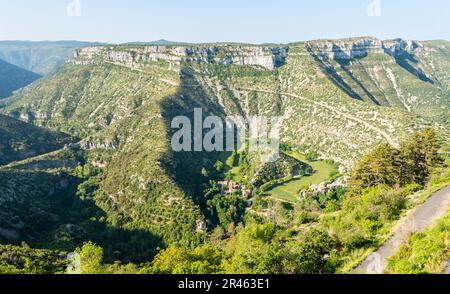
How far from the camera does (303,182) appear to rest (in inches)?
5113

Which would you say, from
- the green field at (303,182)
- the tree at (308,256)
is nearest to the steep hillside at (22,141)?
the green field at (303,182)

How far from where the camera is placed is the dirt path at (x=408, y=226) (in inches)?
973

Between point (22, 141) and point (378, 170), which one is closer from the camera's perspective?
point (378, 170)

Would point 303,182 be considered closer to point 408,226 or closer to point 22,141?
point 408,226

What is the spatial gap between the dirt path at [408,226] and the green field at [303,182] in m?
82.6

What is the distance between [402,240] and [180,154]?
347ft

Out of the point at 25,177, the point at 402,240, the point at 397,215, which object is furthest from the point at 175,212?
the point at 402,240

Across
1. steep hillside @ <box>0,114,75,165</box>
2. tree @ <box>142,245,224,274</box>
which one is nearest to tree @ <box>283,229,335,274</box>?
tree @ <box>142,245,224,274</box>

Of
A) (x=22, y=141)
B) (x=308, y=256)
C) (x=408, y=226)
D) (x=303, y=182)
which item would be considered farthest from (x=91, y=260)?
(x=22, y=141)

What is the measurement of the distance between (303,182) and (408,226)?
101290 mm

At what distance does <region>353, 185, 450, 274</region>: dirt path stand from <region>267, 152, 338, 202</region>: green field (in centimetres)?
8263

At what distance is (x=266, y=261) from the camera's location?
1044 inches

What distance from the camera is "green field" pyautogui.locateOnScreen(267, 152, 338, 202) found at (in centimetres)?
11988
